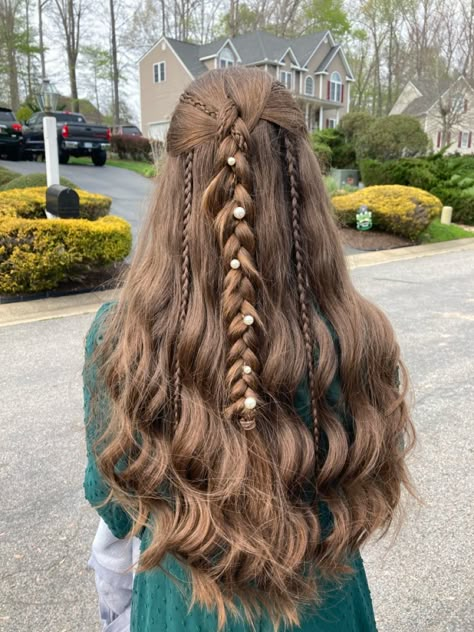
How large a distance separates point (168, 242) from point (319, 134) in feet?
67.9

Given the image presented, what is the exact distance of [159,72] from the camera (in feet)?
105

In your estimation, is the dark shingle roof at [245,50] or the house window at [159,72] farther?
the house window at [159,72]

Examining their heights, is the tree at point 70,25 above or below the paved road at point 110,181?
above

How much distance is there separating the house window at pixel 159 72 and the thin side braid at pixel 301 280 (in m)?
33.7

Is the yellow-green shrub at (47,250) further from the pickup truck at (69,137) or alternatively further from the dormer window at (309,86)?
the dormer window at (309,86)

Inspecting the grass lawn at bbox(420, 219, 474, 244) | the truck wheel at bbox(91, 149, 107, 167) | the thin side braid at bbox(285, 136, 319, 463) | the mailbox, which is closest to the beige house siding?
the truck wheel at bbox(91, 149, 107, 167)

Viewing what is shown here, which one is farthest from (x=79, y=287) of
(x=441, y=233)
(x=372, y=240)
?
(x=441, y=233)

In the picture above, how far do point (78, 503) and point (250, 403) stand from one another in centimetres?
225

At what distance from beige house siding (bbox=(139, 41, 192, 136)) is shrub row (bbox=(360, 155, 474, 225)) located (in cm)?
1767

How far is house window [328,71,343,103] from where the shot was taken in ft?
113

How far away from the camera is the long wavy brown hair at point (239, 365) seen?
3.07 ft

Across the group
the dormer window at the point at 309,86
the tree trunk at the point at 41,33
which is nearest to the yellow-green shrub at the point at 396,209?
the dormer window at the point at 309,86

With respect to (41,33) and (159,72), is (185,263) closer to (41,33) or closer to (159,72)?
(159,72)

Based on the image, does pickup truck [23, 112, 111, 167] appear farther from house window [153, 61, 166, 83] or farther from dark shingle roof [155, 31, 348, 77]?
house window [153, 61, 166, 83]
